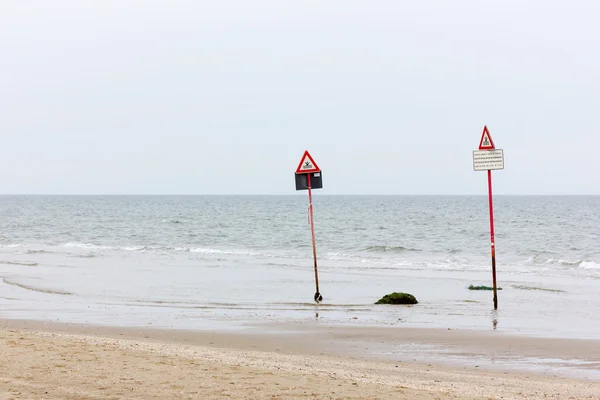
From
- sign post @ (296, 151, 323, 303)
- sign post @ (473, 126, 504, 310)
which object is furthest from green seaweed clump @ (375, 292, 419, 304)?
sign post @ (473, 126, 504, 310)

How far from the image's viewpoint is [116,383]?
22.5 feet

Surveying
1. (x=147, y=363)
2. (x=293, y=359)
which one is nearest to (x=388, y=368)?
(x=293, y=359)

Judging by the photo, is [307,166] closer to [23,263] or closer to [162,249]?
[23,263]

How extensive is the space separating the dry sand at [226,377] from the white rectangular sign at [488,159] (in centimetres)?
560

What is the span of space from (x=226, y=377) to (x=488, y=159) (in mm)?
7857

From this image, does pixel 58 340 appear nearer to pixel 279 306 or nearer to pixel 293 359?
pixel 293 359

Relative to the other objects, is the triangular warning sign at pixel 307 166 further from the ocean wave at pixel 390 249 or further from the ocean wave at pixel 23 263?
the ocean wave at pixel 390 249

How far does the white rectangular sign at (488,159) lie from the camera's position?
13.1 metres

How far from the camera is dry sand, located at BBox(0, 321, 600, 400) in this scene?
6.57 m

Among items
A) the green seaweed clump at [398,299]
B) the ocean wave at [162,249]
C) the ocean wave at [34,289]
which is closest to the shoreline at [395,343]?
the green seaweed clump at [398,299]

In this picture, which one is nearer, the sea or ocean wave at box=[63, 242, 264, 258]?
the sea

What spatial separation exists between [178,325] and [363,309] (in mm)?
4339

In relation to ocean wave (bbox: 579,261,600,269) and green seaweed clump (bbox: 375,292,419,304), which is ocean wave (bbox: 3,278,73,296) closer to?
green seaweed clump (bbox: 375,292,419,304)

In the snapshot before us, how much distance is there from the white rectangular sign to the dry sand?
18.4 ft
